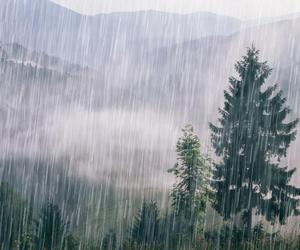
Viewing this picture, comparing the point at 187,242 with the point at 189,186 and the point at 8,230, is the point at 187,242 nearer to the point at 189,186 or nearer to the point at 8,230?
the point at 189,186

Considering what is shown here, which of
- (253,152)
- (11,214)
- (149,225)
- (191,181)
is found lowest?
(11,214)

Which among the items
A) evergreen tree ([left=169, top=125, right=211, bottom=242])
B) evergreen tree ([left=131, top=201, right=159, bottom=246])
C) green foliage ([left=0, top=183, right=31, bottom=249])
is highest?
evergreen tree ([left=169, top=125, right=211, bottom=242])

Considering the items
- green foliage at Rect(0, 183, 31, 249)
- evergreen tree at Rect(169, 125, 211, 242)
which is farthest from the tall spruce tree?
green foliage at Rect(0, 183, 31, 249)

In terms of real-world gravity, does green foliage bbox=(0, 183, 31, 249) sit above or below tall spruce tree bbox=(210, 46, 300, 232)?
below

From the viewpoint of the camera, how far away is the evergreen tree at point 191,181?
22.3 meters

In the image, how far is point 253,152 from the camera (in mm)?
22953

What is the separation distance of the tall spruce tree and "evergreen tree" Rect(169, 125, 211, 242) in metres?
0.71

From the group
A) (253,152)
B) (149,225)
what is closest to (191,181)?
(149,225)

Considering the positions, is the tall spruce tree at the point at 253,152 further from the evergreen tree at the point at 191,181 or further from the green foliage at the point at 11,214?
the green foliage at the point at 11,214

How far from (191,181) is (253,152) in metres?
2.69

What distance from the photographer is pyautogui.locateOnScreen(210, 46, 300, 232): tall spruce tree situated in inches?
896

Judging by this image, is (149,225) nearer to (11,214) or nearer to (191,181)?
(191,181)

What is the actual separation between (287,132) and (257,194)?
2.89 m

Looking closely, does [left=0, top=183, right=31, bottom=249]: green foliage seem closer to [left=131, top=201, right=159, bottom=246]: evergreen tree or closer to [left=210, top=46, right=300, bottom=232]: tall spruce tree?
[left=131, top=201, right=159, bottom=246]: evergreen tree
